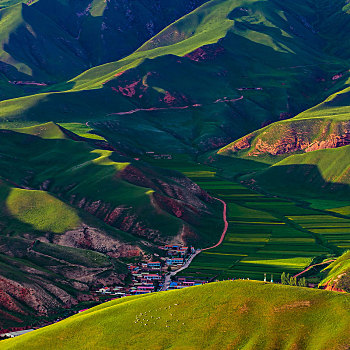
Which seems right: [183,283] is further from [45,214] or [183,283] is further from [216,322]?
[216,322]

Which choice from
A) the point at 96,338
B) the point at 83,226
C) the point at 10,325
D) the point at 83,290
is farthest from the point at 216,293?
the point at 83,226

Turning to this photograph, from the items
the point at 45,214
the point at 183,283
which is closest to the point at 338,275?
the point at 183,283

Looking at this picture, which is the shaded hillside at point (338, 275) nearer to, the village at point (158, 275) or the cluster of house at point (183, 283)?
the cluster of house at point (183, 283)

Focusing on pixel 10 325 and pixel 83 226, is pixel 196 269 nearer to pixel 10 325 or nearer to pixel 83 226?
pixel 83 226

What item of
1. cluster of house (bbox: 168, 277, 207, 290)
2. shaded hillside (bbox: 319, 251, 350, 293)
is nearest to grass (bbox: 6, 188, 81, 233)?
cluster of house (bbox: 168, 277, 207, 290)

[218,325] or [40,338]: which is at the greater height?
[218,325]

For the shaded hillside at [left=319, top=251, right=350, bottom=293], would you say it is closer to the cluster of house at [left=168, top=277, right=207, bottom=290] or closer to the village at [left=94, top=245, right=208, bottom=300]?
the cluster of house at [left=168, top=277, right=207, bottom=290]

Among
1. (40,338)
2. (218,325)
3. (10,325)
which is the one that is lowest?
(10,325)

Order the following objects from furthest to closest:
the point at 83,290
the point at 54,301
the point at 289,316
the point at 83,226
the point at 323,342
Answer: the point at 83,226 < the point at 83,290 < the point at 54,301 < the point at 289,316 < the point at 323,342
